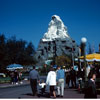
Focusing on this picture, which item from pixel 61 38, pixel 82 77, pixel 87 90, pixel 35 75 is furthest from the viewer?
pixel 61 38

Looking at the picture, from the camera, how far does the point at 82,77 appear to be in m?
14.7

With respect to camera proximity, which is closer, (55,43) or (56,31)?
(55,43)

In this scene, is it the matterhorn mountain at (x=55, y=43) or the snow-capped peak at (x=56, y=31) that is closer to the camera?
the matterhorn mountain at (x=55, y=43)

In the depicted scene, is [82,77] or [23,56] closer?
[82,77]

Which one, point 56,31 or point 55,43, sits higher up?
point 56,31

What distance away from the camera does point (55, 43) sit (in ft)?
244

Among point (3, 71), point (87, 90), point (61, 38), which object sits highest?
point (61, 38)

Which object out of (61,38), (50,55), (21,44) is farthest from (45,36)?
(21,44)

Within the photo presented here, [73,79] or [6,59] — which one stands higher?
[6,59]

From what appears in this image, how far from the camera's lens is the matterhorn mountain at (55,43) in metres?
73.9

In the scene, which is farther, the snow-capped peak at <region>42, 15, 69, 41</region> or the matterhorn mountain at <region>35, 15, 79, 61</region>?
the snow-capped peak at <region>42, 15, 69, 41</region>

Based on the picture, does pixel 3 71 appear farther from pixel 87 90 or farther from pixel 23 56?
pixel 87 90

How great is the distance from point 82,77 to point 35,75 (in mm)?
3374

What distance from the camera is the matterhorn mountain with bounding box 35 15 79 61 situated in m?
73.9
